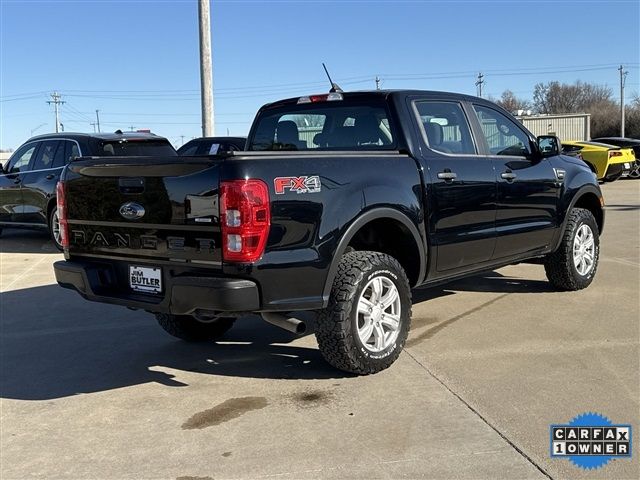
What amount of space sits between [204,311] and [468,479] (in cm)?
168

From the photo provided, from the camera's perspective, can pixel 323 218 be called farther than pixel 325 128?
No

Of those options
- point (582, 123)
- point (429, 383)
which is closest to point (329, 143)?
point (429, 383)

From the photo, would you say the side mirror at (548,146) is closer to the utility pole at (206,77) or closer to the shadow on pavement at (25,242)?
the shadow on pavement at (25,242)

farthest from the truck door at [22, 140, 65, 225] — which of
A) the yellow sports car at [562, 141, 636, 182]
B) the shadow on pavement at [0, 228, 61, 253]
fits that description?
the yellow sports car at [562, 141, 636, 182]

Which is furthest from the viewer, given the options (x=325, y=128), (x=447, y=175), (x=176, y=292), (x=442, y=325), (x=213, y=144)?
(x=213, y=144)

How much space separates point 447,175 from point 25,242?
9.50m

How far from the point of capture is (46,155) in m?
9.98

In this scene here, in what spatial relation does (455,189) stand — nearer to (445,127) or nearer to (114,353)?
(445,127)

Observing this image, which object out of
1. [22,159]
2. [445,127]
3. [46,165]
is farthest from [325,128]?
[22,159]

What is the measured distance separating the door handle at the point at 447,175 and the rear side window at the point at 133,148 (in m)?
5.11

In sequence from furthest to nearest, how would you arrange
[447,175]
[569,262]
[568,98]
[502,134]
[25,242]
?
[568,98]
[25,242]
[569,262]
[502,134]
[447,175]

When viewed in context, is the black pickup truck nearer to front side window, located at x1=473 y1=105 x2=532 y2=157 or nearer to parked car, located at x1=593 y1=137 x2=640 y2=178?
front side window, located at x1=473 y1=105 x2=532 y2=157

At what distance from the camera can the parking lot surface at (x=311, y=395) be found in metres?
3.12

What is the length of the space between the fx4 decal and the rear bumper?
0.57 m
